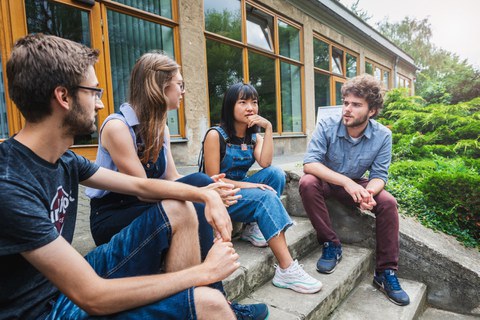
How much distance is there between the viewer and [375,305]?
2.38 m

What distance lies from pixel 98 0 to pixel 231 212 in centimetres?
409

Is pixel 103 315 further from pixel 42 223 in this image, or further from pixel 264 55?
pixel 264 55

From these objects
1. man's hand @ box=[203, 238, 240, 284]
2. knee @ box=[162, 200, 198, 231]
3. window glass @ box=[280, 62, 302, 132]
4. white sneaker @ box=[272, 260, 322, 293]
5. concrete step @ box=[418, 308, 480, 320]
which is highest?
window glass @ box=[280, 62, 302, 132]

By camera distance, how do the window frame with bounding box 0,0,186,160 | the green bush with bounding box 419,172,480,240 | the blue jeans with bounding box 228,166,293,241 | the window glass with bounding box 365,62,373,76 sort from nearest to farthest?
the blue jeans with bounding box 228,166,293,241, the green bush with bounding box 419,172,480,240, the window frame with bounding box 0,0,186,160, the window glass with bounding box 365,62,373,76

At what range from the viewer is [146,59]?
6.46ft

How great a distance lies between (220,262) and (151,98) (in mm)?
1107

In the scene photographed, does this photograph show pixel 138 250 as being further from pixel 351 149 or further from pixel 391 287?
pixel 351 149

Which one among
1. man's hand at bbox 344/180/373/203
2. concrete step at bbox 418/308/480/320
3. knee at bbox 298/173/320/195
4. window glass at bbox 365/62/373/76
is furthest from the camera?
window glass at bbox 365/62/373/76

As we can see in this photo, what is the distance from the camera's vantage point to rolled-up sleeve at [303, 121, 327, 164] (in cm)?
288

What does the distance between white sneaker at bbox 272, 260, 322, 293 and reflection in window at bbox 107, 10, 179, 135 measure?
3971 millimetres

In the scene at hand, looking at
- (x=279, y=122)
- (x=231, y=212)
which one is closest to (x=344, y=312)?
(x=231, y=212)

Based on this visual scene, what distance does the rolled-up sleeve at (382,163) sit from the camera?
9.17 ft

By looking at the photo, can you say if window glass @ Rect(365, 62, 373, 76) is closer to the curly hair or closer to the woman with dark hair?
the curly hair

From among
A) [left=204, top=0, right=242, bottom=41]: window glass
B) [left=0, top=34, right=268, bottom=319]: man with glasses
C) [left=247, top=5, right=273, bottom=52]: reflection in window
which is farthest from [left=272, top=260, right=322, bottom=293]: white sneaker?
[left=247, top=5, right=273, bottom=52]: reflection in window
